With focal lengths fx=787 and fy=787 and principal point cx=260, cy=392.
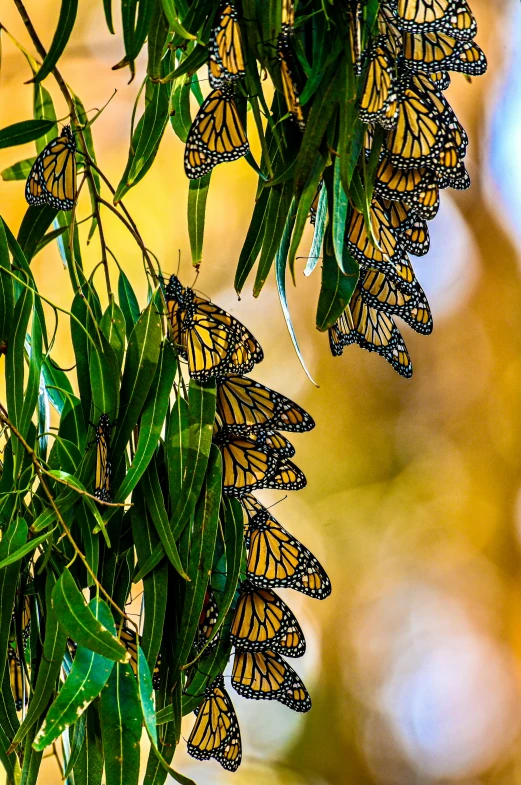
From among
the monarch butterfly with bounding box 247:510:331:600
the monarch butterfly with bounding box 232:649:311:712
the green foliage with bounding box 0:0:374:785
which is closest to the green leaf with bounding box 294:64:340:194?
the green foliage with bounding box 0:0:374:785

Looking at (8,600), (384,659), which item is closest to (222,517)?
(8,600)

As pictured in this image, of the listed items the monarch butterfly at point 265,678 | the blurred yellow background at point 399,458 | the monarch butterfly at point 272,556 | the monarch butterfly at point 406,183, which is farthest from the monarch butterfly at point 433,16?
the blurred yellow background at point 399,458

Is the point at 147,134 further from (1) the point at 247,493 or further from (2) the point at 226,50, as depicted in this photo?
(1) the point at 247,493

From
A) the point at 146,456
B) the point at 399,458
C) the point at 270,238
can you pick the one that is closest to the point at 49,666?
the point at 146,456

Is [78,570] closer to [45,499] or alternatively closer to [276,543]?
[45,499]

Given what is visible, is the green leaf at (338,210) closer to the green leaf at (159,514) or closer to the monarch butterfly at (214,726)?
the green leaf at (159,514)
